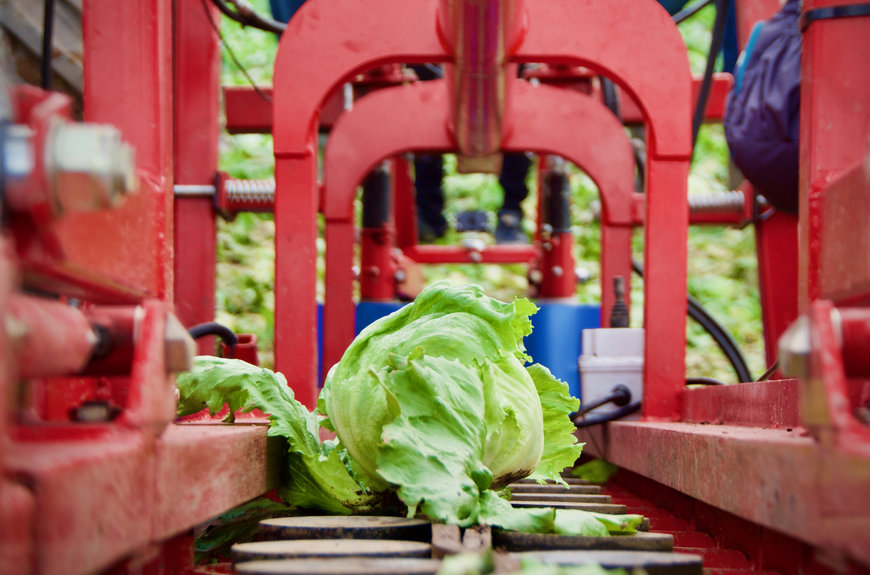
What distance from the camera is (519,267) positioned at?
927cm

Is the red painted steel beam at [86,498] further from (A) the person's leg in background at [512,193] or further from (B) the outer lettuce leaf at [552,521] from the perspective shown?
(A) the person's leg in background at [512,193]

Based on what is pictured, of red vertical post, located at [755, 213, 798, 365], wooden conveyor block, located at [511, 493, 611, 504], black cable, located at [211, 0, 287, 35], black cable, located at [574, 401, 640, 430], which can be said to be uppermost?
black cable, located at [211, 0, 287, 35]

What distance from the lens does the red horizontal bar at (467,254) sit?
226 inches

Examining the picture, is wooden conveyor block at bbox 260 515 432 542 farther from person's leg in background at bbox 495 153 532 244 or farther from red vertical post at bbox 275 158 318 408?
person's leg in background at bbox 495 153 532 244

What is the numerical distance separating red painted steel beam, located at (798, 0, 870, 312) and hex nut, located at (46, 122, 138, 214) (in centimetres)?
107

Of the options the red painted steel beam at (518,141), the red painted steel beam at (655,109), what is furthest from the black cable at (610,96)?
the red painted steel beam at (655,109)

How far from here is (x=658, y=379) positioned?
8.04ft

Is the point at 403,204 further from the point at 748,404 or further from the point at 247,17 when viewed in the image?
the point at 748,404

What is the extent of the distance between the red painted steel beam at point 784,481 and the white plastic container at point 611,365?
3.15 feet

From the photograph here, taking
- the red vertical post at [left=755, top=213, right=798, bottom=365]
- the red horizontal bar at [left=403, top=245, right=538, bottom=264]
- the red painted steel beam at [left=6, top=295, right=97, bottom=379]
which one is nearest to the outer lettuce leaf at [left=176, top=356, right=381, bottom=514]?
the red painted steel beam at [left=6, top=295, right=97, bottom=379]

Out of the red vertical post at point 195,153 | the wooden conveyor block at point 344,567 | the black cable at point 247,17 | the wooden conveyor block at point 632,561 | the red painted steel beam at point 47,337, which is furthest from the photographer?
the black cable at point 247,17

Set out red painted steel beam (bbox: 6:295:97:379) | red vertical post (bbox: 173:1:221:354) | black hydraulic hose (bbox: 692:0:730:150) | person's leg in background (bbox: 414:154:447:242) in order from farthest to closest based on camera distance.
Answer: person's leg in background (bbox: 414:154:447:242) < red vertical post (bbox: 173:1:221:354) < black hydraulic hose (bbox: 692:0:730:150) < red painted steel beam (bbox: 6:295:97:379)

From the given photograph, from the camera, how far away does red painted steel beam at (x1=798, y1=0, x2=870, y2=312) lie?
4.57 ft

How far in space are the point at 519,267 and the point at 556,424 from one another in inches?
293
